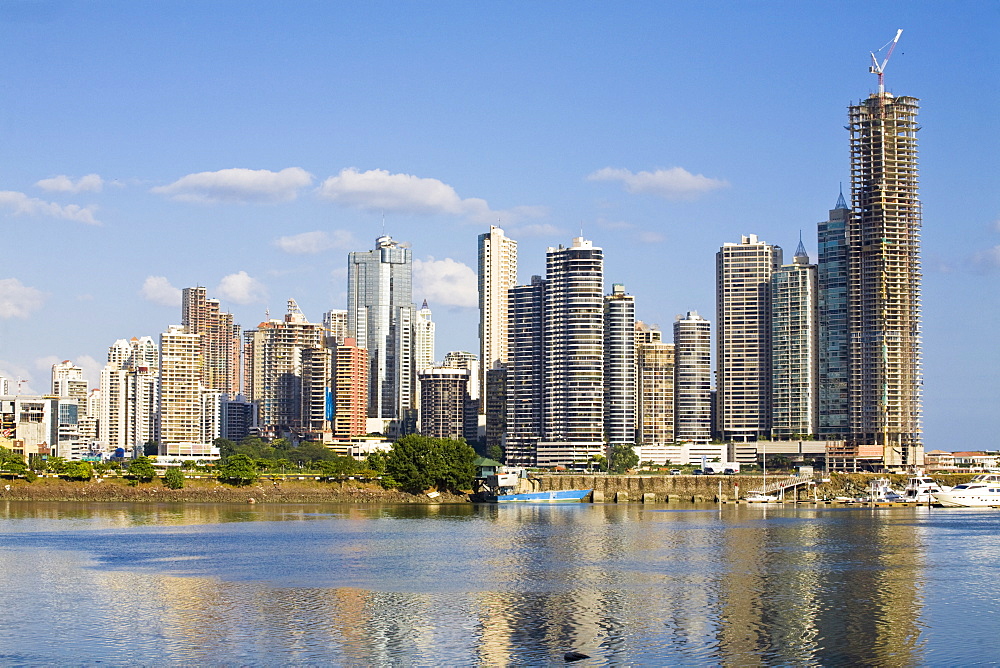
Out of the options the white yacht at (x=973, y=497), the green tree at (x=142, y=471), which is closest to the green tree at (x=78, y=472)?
the green tree at (x=142, y=471)

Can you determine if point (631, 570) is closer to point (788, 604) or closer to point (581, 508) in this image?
point (788, 604)

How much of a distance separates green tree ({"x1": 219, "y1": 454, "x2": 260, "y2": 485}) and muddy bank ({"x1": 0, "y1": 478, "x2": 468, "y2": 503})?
1.27 metres

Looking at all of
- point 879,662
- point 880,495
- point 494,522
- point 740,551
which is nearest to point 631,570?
point 740,551

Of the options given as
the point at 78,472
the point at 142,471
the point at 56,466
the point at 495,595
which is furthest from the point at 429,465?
the point at 495,595

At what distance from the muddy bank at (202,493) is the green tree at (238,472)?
1.27m

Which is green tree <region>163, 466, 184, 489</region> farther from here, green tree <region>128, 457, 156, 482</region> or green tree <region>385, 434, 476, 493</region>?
green tree <region>385, 434, 476, 493</region>

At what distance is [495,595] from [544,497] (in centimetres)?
11035

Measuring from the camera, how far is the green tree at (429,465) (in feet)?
534

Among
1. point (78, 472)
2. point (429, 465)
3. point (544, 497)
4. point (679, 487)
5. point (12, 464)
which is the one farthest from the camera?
point (679, 487)

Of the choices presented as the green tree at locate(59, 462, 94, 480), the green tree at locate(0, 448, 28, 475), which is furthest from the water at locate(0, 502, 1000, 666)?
the green tree at locate(0, 448, 28, 475)

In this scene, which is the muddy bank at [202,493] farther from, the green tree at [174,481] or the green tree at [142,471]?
the green tree at [142,471]

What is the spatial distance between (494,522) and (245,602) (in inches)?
2461

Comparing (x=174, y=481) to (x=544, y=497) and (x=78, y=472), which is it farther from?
(x=544, y=497)

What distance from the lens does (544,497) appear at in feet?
571
